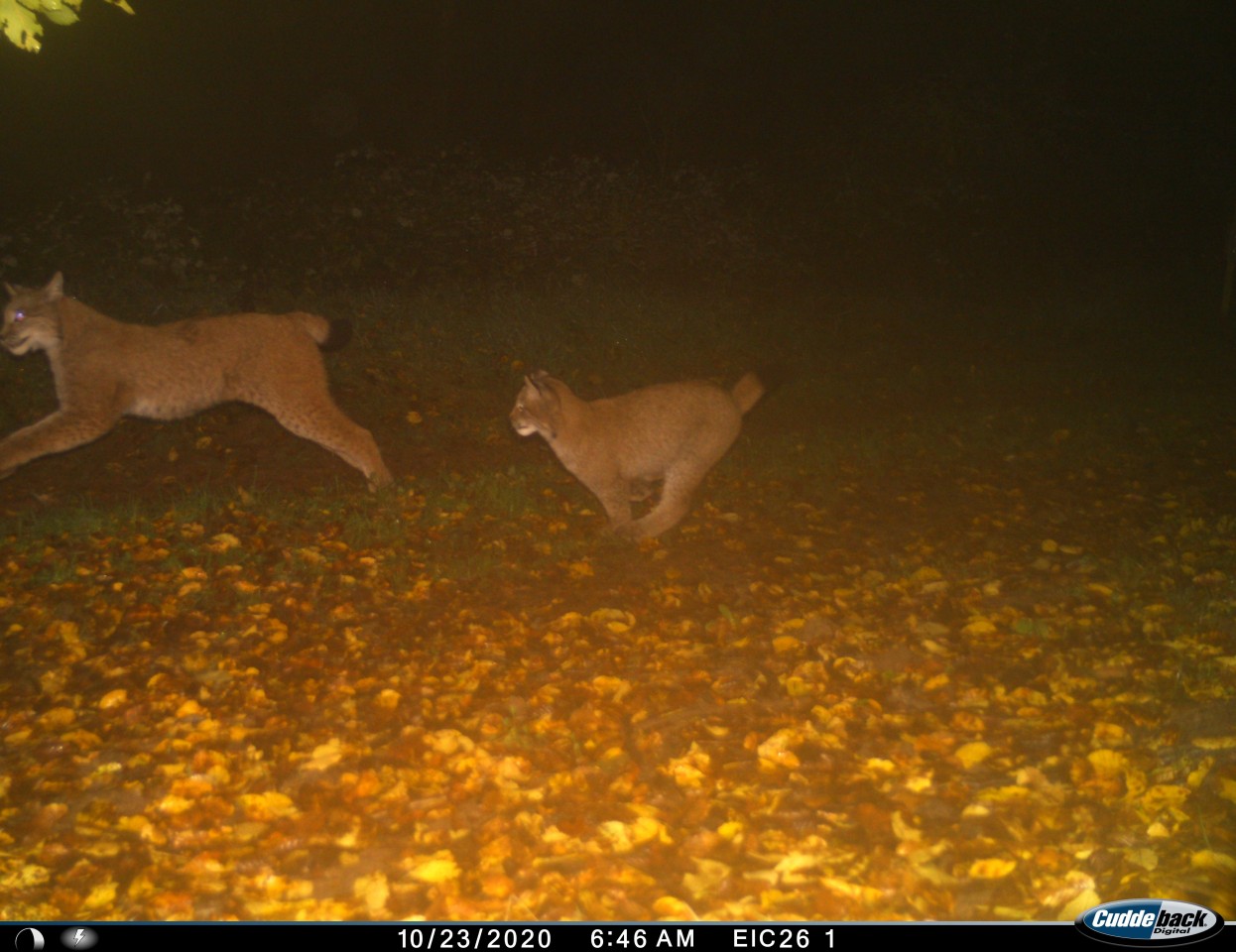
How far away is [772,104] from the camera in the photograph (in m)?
20.9

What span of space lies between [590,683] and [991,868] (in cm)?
219

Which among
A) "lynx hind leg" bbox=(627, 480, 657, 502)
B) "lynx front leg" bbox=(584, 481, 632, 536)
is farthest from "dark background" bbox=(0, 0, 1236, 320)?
"lynx front leg" bbox=(584, 481, 632, 536)

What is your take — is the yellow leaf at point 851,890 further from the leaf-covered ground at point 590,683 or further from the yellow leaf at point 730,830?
the yellow leaf at point 730,830

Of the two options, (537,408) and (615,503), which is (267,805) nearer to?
(537,408)

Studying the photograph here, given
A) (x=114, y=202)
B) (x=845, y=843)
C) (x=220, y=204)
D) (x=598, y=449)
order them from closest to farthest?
1. (x=845, y=843)
2. (x=598, y=449)
3. (x=114, y=202)
4. (x=220, y=204)

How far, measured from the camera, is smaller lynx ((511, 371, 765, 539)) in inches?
285

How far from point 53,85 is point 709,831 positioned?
18034mm

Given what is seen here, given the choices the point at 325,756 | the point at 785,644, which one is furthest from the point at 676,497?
the point at 325,756

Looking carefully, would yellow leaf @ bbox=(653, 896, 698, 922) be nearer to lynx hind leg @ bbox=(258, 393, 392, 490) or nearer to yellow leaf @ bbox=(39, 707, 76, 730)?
yellow leaf @ bbox=(39, 707, 76, 730)

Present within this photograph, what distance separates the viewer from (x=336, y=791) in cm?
433

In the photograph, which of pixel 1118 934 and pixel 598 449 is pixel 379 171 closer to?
pixel 598 449

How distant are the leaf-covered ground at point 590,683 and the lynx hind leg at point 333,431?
0.30 meters

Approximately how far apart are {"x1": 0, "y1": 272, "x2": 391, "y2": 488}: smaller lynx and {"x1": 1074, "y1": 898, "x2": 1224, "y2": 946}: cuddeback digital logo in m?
5.76

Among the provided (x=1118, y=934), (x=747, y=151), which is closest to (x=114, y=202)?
(x=747, y=151)
